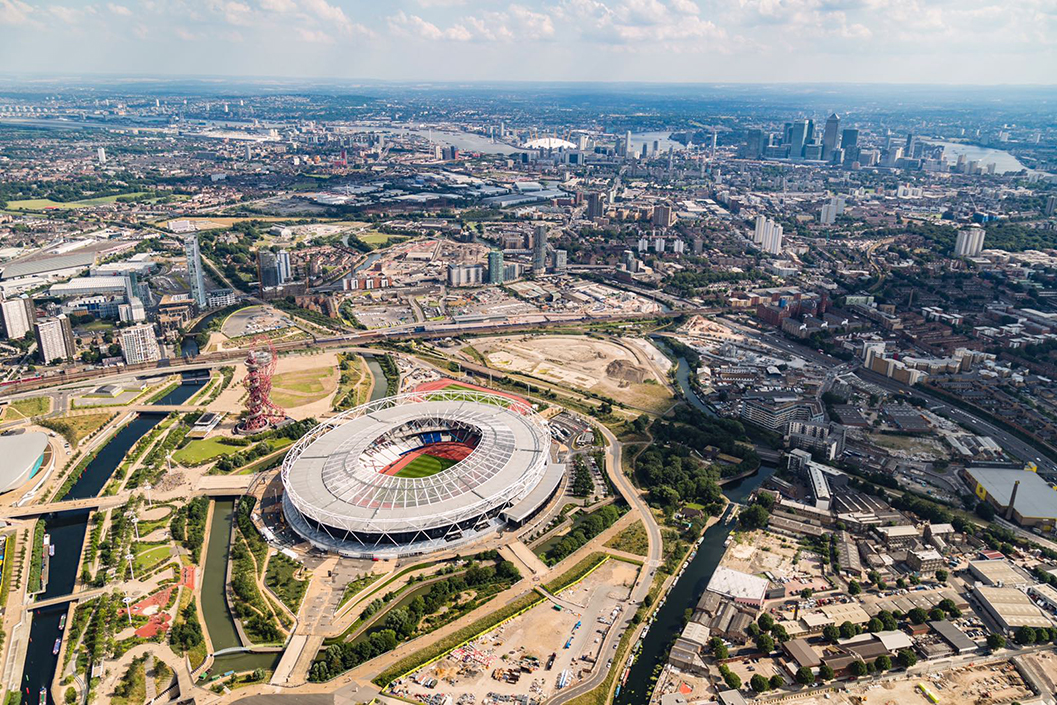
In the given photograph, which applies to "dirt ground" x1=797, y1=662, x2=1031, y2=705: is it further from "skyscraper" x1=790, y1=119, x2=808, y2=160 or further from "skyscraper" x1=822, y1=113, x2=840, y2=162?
"skyscraper" x1=822, y1=113, x2=840, y2=162

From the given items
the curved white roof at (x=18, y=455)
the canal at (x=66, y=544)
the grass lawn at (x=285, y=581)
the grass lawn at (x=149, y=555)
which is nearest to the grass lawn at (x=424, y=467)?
the grass lawn at (x=285, y=581)

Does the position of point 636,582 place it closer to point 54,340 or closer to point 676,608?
point 676,608

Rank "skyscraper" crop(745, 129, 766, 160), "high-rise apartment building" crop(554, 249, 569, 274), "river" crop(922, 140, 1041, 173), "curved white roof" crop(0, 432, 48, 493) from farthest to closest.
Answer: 1. "skyscraper" crop(745, 129, 766, 160)
2. "river" crop(922, 140, 1041, 173)
3. "high-rise apartment building" crop(554, 249, 569, 274)
4. "curved white roof" crop(0, 432, 48, 493)

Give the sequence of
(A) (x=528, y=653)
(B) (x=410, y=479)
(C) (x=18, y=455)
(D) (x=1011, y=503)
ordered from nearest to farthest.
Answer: (A) (x=528, y=653), (B) (x=410, y=479), (D) (x=1011, y=503), (C) (x=18, y=455)

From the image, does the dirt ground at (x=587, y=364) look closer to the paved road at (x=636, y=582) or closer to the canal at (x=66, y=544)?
the paved road at (x=636, y=582)

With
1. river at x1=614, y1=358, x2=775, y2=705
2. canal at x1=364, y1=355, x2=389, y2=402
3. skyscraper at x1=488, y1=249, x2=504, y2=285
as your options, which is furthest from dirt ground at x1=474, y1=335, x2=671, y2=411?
skyscraper at x1=488, y1=249, x2=504, y2=285

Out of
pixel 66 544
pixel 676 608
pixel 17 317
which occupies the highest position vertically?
pixel 17 317

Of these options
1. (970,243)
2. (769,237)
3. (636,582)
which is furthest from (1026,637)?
(769,237)
